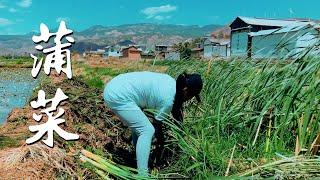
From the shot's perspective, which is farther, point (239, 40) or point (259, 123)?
point (239, 40)

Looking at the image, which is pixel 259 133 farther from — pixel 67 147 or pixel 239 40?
pixel 239 40

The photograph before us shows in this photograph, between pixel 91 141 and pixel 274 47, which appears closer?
pixel 274 47

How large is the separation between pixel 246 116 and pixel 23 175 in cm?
192

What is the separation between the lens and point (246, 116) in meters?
3.96

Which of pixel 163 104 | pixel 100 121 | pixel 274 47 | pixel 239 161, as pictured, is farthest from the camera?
pixel 100 121

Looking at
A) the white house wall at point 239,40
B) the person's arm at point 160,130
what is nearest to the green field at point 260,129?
the person's arm at point 160,130

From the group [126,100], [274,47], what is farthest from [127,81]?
[274,47]

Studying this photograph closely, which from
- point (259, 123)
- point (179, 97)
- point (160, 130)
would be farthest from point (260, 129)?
point (160, 130)

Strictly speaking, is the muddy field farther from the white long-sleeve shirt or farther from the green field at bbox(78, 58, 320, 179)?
the green field at bbox(78, 58, 320, 179)

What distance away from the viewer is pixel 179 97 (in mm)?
3781

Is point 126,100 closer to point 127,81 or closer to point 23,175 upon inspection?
point 127,81

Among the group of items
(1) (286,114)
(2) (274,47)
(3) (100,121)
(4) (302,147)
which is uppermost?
(2) (274,47)

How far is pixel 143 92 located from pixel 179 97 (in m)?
0.30

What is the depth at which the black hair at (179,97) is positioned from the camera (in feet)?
12.1
